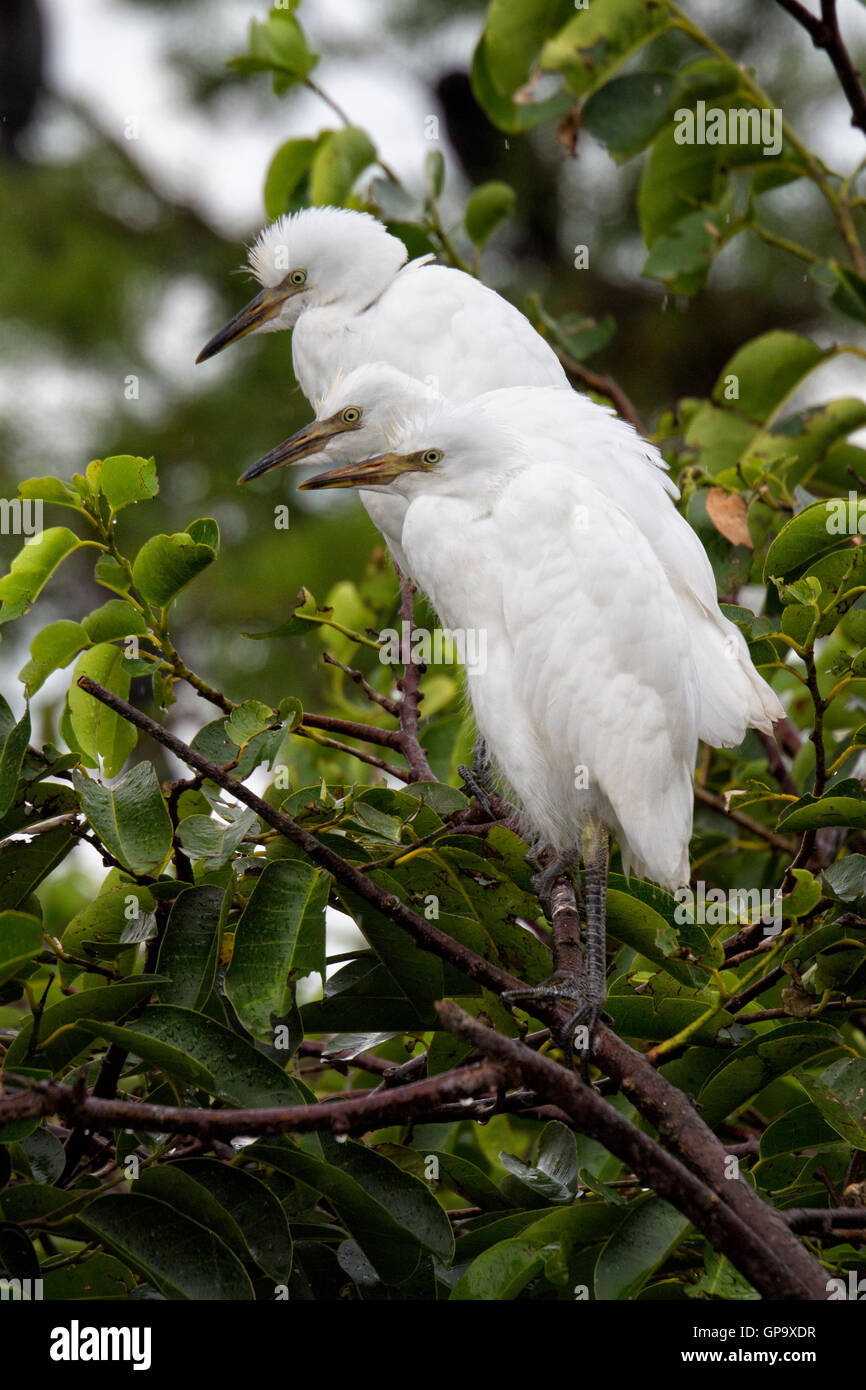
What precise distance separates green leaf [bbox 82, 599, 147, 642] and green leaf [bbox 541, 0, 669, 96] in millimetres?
1510

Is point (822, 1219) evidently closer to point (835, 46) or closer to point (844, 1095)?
point (844, 1095)

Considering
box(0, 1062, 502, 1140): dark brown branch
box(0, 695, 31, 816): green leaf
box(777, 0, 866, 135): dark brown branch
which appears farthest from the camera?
box(777, 0, 866, 135): dark brown branch

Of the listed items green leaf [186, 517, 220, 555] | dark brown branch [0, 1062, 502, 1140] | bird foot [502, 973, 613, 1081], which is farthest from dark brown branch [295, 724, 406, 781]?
dark brown branch [0, 1062, 502, 1140]

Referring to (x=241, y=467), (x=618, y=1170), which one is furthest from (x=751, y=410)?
(x=241, y=467)

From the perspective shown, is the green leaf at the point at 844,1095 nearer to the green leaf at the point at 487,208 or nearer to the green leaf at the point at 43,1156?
the green leaf at the point at 43,1156

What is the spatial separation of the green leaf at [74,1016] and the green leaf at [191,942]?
2.8 inches

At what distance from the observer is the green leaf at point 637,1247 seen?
1.39 metres

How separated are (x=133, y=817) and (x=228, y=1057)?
0.29 metres

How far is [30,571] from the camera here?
1.64 metres

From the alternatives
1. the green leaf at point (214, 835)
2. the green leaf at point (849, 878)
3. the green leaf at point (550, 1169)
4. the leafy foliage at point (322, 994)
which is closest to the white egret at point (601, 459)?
the leafy foliage at point (322, 994)

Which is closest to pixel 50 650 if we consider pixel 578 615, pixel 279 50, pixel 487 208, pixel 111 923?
pixel 111 923

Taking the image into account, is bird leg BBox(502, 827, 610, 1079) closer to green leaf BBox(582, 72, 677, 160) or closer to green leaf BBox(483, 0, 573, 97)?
green leaf BBox(582, 72, 677, 160)

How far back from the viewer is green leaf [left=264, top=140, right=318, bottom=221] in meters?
2.93

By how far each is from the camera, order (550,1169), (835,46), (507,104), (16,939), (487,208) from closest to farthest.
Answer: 1. (16,939)
2. (550,1169)
3. (835,46)
4. (487,208)
5. (507,104)
